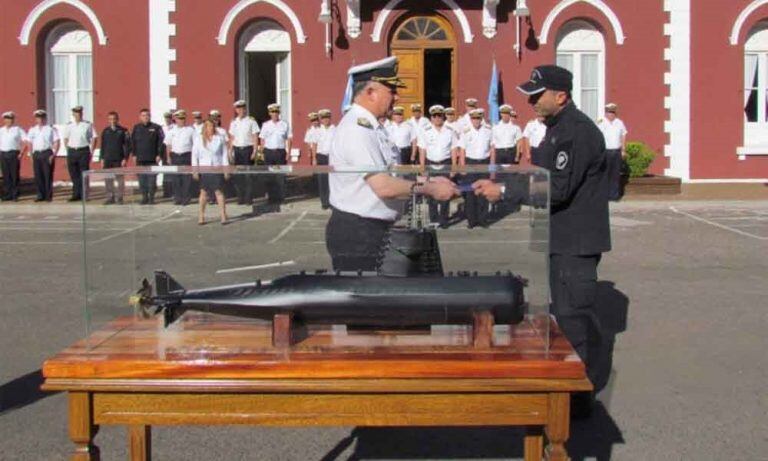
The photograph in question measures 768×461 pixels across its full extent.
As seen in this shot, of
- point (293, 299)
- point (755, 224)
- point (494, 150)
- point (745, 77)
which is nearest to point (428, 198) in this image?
point (293, 299)

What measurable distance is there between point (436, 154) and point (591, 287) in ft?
41.6

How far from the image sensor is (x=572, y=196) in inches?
219

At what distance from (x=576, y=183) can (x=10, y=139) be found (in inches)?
672

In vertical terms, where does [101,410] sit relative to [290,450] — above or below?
above

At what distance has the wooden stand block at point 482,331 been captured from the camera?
12.2 ft

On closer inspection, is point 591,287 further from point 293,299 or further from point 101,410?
point 101,410

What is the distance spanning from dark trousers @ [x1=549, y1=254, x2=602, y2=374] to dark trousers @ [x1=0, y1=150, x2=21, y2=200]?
1680cm

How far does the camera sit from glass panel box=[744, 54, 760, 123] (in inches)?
899

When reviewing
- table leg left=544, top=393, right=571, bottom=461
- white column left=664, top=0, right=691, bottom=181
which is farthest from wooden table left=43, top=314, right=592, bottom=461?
white column left=664, top=0, right=691, bottom=181

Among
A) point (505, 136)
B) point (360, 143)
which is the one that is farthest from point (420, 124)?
point (360, 143)

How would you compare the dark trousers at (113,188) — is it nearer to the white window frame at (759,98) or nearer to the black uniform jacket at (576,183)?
the black uniform jacket at (576,183)

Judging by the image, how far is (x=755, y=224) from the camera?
16.0m

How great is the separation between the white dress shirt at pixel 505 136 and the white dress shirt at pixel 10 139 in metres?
9.44

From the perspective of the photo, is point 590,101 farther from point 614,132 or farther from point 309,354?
point 309,354
